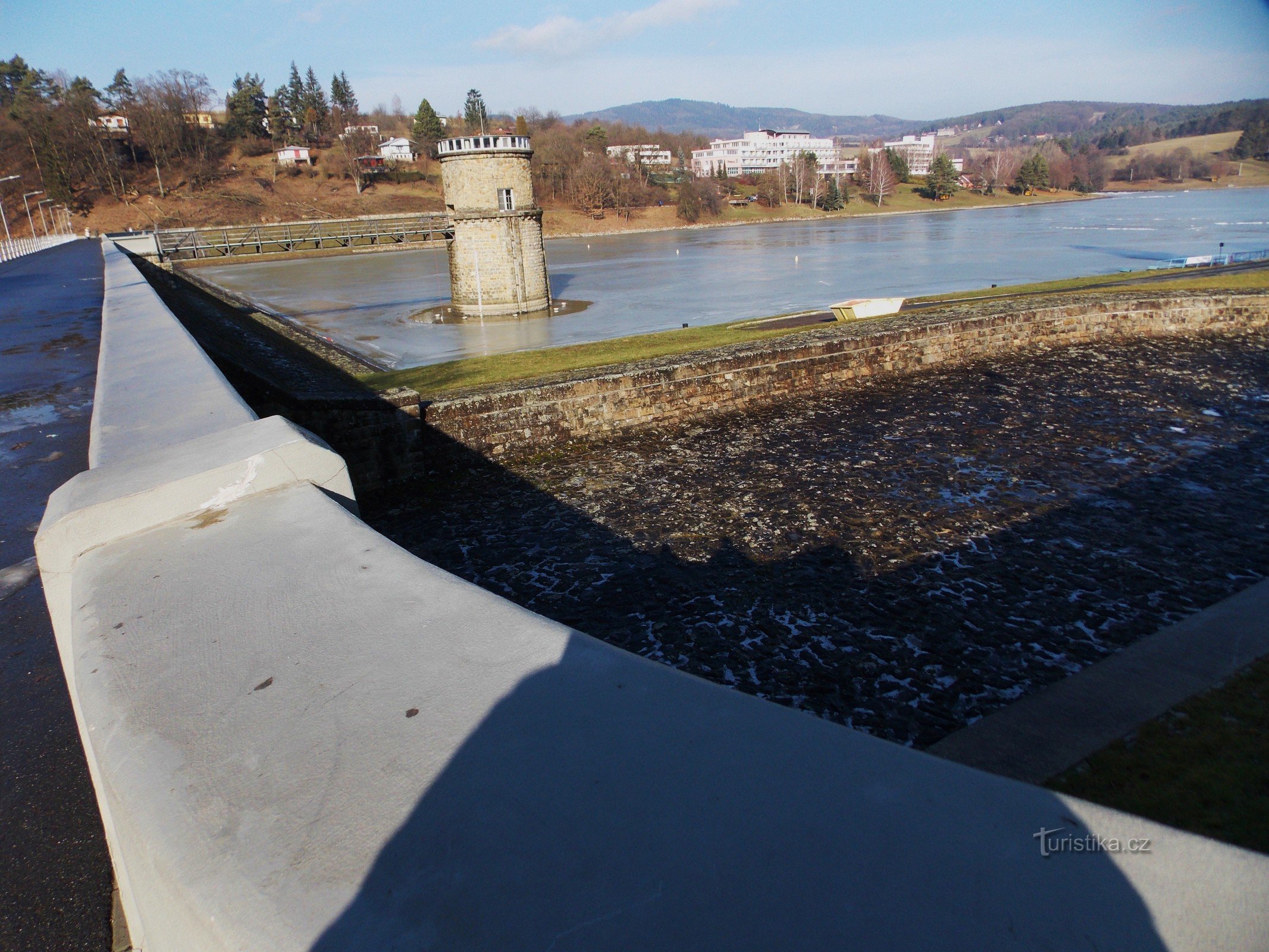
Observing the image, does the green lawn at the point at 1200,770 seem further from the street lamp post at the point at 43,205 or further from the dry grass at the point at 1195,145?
the dry grass at the point at 1195,145

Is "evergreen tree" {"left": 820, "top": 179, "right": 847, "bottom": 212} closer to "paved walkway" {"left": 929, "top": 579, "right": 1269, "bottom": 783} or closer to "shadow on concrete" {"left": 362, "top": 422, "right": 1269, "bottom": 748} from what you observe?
"shadow on concrete" {"left": 362, "top": 422, "right": 1269, "bottom": 748}

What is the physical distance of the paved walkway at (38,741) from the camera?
2.18 metres

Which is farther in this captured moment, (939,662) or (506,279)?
(506,279)

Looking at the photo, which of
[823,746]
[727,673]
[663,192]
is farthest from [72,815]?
[663,192]

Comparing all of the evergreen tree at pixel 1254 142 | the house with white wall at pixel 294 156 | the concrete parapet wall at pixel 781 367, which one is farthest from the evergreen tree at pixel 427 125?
the evergreen tree at pixel 1254 142

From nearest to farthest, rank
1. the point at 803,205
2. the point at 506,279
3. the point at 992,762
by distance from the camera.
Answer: the point at 992,762 < the point at 506,279 < the point at 803,205

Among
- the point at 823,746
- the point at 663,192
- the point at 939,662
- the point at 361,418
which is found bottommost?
the point at 939,662

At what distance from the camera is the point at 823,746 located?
1.77 metres

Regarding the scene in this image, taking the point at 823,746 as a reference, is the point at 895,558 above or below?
below

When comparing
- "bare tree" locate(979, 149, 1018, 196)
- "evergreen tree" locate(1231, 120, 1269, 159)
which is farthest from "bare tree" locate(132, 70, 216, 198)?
"evergreen tree" locate(1231, 120, 1269, 159)

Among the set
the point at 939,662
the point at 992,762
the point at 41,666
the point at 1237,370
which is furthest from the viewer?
the point at 1237,370

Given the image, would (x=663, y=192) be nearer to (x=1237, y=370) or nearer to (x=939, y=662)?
(x=1237, y=370)

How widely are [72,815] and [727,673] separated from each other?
4.08 m

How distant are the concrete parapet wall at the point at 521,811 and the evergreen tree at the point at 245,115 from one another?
113m
